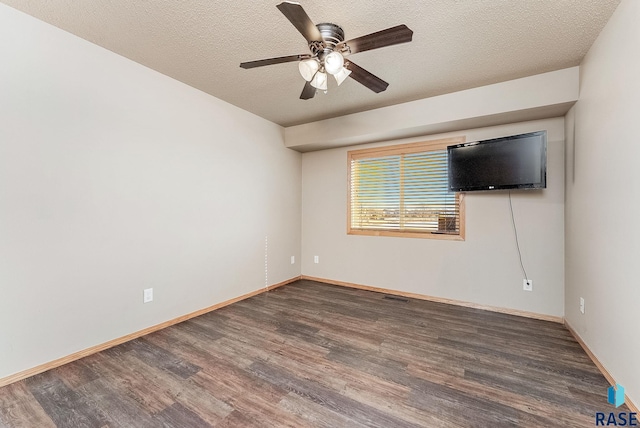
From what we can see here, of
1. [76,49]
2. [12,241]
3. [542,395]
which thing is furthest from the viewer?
[76,49]

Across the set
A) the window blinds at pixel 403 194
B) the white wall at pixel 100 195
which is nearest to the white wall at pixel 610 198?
the window blinds at pixel 403 194

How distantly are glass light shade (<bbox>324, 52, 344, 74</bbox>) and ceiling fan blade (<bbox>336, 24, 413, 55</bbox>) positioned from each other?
9 centimetres

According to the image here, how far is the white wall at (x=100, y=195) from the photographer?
1.82 meters

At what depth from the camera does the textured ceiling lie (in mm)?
1741

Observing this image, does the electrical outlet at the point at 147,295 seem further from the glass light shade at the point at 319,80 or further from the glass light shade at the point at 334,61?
the glass light shade at the point at 334,61

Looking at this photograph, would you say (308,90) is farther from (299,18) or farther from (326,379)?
(326,379)

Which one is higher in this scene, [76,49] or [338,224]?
[76,49]

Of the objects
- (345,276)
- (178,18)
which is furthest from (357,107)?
(345,276)

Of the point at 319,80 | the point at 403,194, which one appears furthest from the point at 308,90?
the point at 403,194

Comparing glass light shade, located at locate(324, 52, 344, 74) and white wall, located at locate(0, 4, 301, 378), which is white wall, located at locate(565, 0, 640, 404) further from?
white wall, located at locate(0, 4, 301, 378)

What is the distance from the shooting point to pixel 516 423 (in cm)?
143

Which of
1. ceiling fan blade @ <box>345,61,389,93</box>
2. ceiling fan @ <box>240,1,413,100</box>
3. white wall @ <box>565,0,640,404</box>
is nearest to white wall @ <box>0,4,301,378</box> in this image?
ceiling fan @ <box>240,1,413,100</box>

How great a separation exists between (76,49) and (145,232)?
1569mm

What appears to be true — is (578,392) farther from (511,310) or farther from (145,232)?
(145,232)
